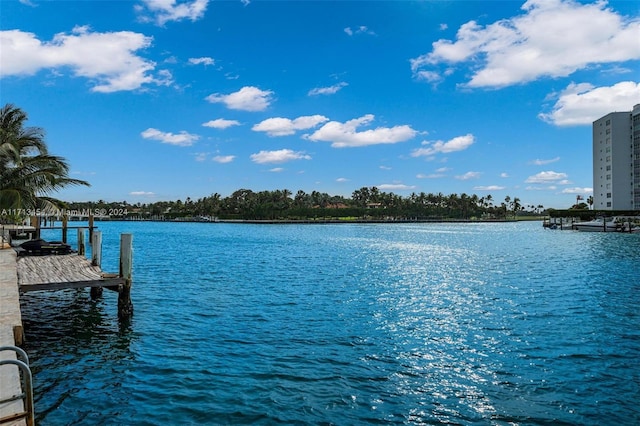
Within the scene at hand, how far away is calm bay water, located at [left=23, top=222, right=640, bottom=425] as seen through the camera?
10102 mm

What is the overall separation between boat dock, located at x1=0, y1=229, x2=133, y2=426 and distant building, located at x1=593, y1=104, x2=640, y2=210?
11967 cm

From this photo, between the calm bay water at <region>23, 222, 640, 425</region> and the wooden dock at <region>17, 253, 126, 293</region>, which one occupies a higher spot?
the wooden dock at <region>17, 253, 126, 293</region>

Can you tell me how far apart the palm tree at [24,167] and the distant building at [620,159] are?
11773 cm

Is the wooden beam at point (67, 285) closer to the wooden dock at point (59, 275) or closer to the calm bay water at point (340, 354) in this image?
the wooden dock at point (59, 275)

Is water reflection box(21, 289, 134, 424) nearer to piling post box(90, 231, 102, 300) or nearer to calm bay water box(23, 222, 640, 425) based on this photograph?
calm bay water box(23, 222, 640, 425)

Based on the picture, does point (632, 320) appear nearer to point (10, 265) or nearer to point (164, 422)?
point (164, 422)

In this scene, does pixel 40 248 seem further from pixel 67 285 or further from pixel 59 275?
pixel 67 285

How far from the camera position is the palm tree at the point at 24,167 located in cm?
2994

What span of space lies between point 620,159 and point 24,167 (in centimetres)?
12283

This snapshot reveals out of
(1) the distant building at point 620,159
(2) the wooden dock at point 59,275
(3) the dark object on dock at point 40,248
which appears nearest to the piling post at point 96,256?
(2) the wooden dock at point 59,275

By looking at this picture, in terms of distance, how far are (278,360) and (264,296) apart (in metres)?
11.2

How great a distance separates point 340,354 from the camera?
14.0m

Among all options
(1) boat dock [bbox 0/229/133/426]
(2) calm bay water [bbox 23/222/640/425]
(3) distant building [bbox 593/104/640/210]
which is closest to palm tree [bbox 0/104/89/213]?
(1) boat dock [bbox 0/229/133/426]

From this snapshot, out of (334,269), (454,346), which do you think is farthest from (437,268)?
(454,346)
